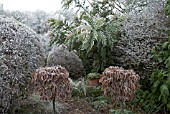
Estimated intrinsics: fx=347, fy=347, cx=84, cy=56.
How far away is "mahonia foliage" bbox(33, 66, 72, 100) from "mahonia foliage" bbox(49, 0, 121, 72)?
6.62ft

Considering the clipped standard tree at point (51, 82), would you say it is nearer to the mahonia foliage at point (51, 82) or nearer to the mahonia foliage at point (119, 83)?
the mahonia foliage at point (51, 82)

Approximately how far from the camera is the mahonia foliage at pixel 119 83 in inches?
187

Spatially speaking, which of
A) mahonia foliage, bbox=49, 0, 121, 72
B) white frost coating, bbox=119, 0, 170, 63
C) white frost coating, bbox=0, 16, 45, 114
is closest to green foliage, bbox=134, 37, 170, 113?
white frost coating, bbox=119, 0, 170, 63

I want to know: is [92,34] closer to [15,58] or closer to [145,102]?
[145,102]

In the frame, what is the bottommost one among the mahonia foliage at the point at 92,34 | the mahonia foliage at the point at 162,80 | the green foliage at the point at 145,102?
the green foliage at the point at 145,102

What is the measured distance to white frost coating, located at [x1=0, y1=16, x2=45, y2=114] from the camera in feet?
14.9

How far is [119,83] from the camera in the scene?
188 inches

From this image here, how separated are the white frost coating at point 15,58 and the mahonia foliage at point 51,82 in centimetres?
23

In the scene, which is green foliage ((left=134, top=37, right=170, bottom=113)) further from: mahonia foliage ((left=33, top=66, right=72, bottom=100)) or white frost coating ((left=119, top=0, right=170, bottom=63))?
mahonia foliage ((left=33, top=66, right=72, bottom=100))

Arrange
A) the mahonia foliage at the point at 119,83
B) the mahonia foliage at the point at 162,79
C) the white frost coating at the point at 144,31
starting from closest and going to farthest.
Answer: the mahonia foliage at the point at 119,83, the mahonia foliage at the point at 162,79, the white frost coating at the point at 144,31

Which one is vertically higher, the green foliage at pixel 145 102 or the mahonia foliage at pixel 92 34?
the mahonia foliage at pixel 92 34

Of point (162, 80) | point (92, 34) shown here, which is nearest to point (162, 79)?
point (162, 80)

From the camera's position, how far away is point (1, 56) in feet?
15.0

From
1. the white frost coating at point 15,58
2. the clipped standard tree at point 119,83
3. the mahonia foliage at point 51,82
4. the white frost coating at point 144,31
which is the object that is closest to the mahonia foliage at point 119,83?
the clipped standard tree at point 119,83
